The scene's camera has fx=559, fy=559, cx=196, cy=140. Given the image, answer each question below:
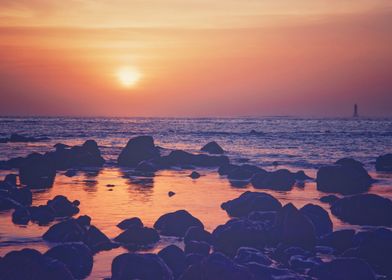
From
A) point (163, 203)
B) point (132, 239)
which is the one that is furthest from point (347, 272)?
point (163, 203)

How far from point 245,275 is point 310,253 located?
4.27 metres

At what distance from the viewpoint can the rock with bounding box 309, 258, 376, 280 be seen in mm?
14438

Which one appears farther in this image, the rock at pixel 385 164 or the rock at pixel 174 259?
the rock at pixel 385 164

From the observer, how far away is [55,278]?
13266 millimetres

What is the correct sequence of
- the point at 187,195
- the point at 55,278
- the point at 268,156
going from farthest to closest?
the point at 268,156 < the point at 187,195 < the point at 55,278

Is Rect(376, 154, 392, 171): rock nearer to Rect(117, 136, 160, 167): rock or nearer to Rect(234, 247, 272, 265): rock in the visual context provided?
Rect(117, 136, 160, 167): rock

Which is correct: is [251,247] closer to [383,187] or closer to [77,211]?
[77,211]

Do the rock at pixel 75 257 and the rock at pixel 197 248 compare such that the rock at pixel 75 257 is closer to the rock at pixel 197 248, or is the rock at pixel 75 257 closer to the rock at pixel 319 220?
the rock at pixel 197 248

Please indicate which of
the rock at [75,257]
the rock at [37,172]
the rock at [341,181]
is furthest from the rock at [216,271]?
the rock at [37,172]

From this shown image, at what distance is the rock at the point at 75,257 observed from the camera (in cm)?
1488

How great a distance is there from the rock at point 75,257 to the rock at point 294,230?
641 centimetres

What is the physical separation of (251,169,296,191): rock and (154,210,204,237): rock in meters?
13.6

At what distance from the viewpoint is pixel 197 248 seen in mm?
16828

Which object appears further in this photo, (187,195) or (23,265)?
(187,195)
